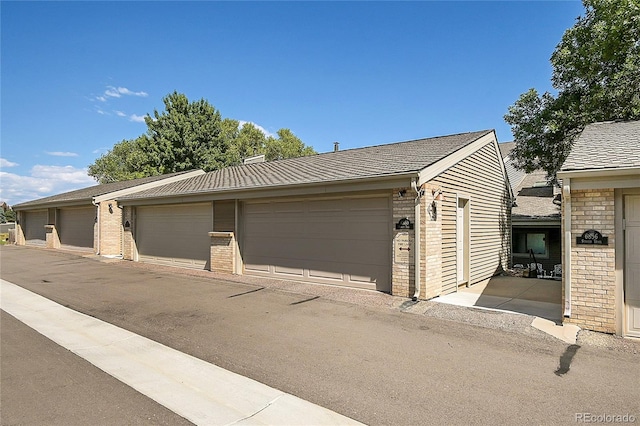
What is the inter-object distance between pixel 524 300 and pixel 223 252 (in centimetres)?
867

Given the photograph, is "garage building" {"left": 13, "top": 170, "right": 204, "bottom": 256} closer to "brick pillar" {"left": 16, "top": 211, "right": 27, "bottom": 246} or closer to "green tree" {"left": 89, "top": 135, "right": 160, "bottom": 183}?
"brick pillar" {"left": 16, "top": 211, "right": 27, "bottom": 246}

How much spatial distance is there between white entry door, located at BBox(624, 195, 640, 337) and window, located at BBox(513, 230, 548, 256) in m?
10.3

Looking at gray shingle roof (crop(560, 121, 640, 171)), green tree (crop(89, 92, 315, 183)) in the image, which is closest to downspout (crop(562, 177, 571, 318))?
gray shingle roof (crop(560, 121, 640, 171))

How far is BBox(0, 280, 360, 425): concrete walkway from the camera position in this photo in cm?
318

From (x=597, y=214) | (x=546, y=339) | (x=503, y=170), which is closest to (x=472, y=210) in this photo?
(x=503, y=170)

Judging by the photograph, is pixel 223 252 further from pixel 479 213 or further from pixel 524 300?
pixel 524 300

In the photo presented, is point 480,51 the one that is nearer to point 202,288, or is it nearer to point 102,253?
point 202,288

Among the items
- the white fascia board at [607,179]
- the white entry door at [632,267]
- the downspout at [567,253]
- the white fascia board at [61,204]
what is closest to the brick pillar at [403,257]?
the downspout at [567,253]

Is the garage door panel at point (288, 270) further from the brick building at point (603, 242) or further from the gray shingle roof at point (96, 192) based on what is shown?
the gray shingle roof at point (96, 192)

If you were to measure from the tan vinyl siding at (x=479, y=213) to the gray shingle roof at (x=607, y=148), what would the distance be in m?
2.65

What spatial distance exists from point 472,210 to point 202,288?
7.84 meters

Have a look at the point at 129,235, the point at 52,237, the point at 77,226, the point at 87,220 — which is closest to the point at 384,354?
the point at 129,235

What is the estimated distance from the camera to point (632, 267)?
5.27 metres

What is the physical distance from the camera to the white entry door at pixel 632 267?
17.2 feet
